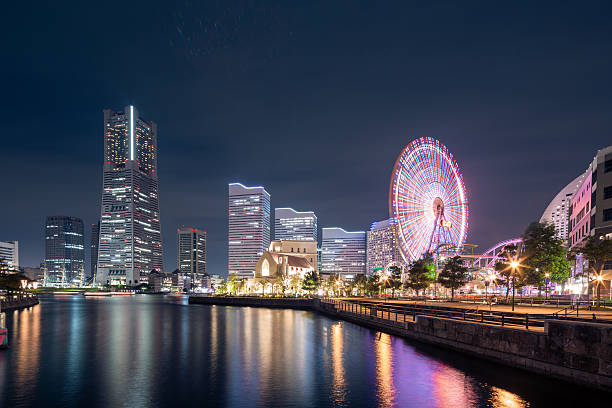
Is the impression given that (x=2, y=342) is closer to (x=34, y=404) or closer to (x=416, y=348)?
(x=34, y=404)

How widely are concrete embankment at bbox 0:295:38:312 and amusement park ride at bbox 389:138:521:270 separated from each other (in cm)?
8181

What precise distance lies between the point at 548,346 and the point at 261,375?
2011cm

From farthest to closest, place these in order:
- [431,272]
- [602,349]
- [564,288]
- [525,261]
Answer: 1. [564,288]
2. [431,272]
3. [525,261]
4. [602,349]

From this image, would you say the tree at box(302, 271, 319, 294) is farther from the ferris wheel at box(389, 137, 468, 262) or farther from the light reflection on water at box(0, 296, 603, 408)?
the light reflection on water at box(0, 296, 603, 408)

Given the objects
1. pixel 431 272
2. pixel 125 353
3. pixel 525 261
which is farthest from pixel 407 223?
pixel 125 353

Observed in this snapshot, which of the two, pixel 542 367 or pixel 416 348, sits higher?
pixel 542 367

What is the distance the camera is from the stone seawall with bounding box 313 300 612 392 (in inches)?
931

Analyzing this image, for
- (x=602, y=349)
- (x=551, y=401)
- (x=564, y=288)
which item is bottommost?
(x=564, y=288)

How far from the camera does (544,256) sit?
68.2m

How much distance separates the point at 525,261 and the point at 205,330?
173 feet

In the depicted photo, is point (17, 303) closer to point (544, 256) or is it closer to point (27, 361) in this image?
point (27, 361)

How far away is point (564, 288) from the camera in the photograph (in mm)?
121875

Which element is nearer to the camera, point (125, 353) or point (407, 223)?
point (125, 353)

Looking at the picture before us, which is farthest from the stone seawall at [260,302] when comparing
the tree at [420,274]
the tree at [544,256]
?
the tree at [544,256]
